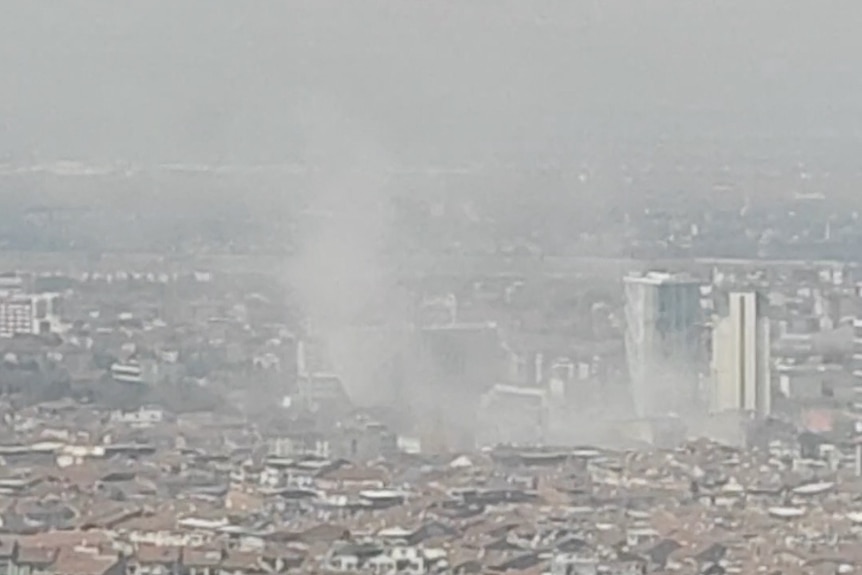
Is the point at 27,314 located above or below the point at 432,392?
above

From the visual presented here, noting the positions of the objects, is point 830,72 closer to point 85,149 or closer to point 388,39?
point 388,39

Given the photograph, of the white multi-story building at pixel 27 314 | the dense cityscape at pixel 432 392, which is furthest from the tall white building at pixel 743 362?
the white multi-story building at pixel 27 314

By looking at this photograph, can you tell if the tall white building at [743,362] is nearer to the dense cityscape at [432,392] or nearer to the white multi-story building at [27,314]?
the dense cityscape at [432,392]

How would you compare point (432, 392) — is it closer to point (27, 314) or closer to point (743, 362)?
point (743, 362)

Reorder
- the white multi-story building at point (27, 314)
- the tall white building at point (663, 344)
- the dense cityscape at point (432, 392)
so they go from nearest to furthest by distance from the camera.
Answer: the dense cityscape at point (432, 392)
the tall white building at point (663, 344)
the white multi-story building at point (27, 314)

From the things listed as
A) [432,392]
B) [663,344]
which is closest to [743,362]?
[663,344]

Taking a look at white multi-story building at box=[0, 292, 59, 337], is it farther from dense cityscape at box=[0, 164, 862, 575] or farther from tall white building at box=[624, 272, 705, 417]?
tall white building at box=[624, 272, 705, 417]

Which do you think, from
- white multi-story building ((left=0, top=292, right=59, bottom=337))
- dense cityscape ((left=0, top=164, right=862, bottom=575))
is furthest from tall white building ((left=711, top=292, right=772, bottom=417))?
white multi-story building ((left=0, top=292, right=59, bottom=337))
